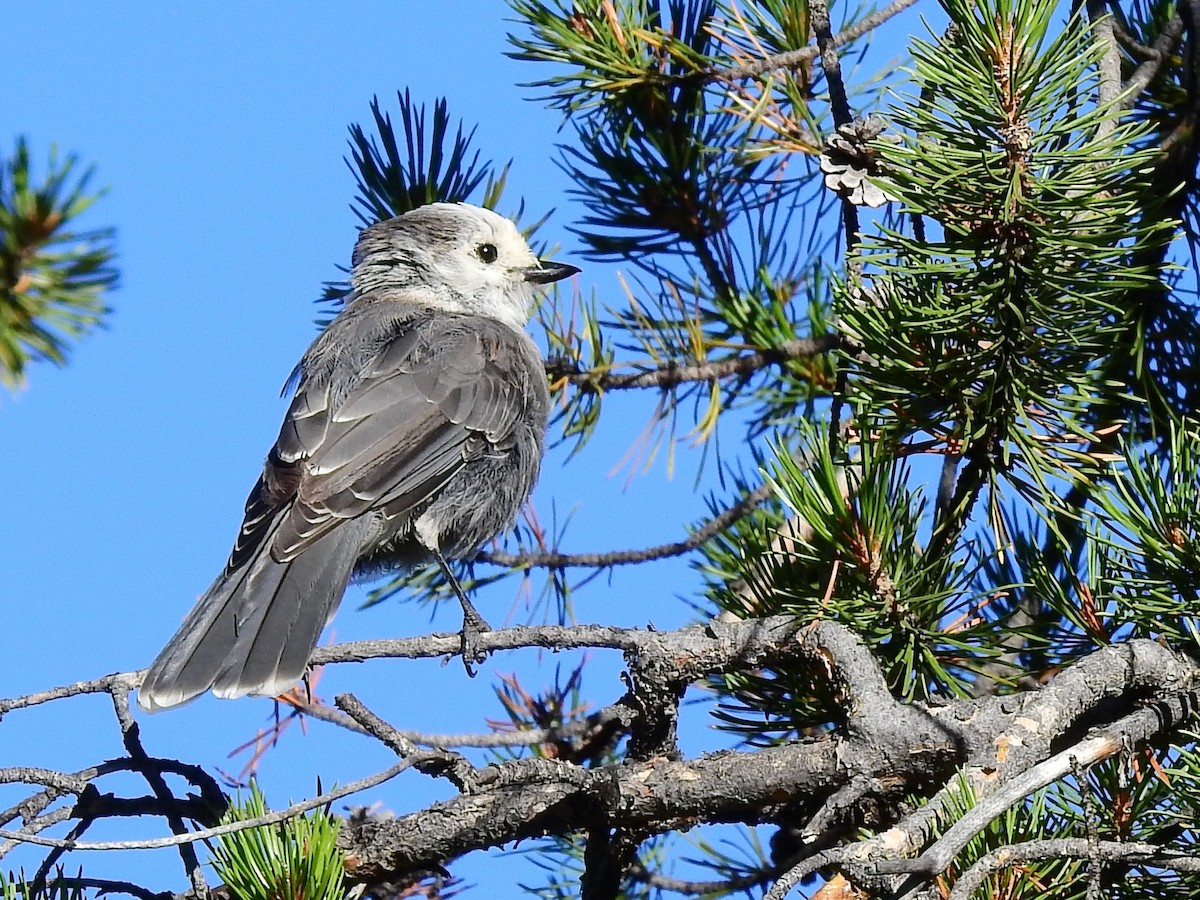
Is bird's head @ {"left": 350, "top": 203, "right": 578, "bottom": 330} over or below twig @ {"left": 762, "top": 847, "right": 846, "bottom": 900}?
over

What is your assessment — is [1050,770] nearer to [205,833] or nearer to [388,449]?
[205,833]

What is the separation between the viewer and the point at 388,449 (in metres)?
3.45

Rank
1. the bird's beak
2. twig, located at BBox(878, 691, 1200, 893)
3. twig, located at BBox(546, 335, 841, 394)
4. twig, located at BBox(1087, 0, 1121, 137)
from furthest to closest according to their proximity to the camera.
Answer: the bird's beak < twig, located at BBox(546, 335, 841, 394) < twig, located at BBox(1087, 0, 1121, 137) < twig, located at BBox(878, 691, 1200, 893)

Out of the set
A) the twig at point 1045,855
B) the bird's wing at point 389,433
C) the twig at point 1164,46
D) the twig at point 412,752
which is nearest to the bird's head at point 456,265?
the bird's wing at point 389,433

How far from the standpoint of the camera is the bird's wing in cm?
324

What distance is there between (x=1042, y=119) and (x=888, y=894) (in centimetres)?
117

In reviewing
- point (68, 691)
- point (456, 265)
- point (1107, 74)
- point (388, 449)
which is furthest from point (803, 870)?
point (456, 265)

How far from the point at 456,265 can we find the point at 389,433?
1.06 m

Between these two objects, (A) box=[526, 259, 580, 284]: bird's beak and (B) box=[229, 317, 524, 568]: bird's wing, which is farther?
(A) box=[526, 259, 580, 284]: bird's beak

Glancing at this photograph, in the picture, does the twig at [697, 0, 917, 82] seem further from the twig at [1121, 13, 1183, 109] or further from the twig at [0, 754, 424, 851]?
the twig at [0, 754, 424, 851]

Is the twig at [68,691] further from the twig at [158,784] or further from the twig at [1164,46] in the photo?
the twig at [1164,46]

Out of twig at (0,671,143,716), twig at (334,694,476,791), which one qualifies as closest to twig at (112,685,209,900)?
twig at (0,671,143,716)

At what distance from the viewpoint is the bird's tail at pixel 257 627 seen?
2699 millimetres

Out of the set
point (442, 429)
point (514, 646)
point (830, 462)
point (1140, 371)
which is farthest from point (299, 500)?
point (1140, 371)
